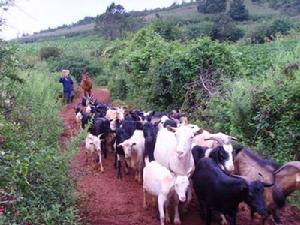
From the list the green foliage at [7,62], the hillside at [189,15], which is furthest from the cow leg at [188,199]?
the hillside at [189,15]

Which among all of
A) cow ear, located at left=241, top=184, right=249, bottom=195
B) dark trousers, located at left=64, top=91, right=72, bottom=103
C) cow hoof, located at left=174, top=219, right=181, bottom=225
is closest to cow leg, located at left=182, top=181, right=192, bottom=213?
cow hoof, located at left=174, top=219, right=181, bottom=225

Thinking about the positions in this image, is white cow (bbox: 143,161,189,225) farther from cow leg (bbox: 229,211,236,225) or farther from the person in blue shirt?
the person in blue shirt

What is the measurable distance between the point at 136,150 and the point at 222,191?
3453 mm

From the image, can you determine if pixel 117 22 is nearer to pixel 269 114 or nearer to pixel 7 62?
pixel 269 114

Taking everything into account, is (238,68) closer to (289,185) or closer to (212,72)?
(212,72)

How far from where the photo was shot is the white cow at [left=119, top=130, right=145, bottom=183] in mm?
9648

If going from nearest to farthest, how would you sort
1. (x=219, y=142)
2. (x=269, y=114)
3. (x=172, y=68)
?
(x=219, y=142) < (x=269, y=114) < (x=172, y=68)

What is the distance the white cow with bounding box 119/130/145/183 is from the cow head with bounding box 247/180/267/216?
3.66 m

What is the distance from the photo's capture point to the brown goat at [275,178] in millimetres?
6777

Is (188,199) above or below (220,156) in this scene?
below

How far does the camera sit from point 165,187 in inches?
284

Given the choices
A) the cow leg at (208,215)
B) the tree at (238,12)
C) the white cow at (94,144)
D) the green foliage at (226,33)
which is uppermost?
the tree at (238,12)

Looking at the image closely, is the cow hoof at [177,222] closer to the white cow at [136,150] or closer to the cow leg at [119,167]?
the white cow at [136,150]

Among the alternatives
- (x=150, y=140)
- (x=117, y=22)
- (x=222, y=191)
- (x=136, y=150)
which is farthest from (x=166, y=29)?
(x=117, y=22)
